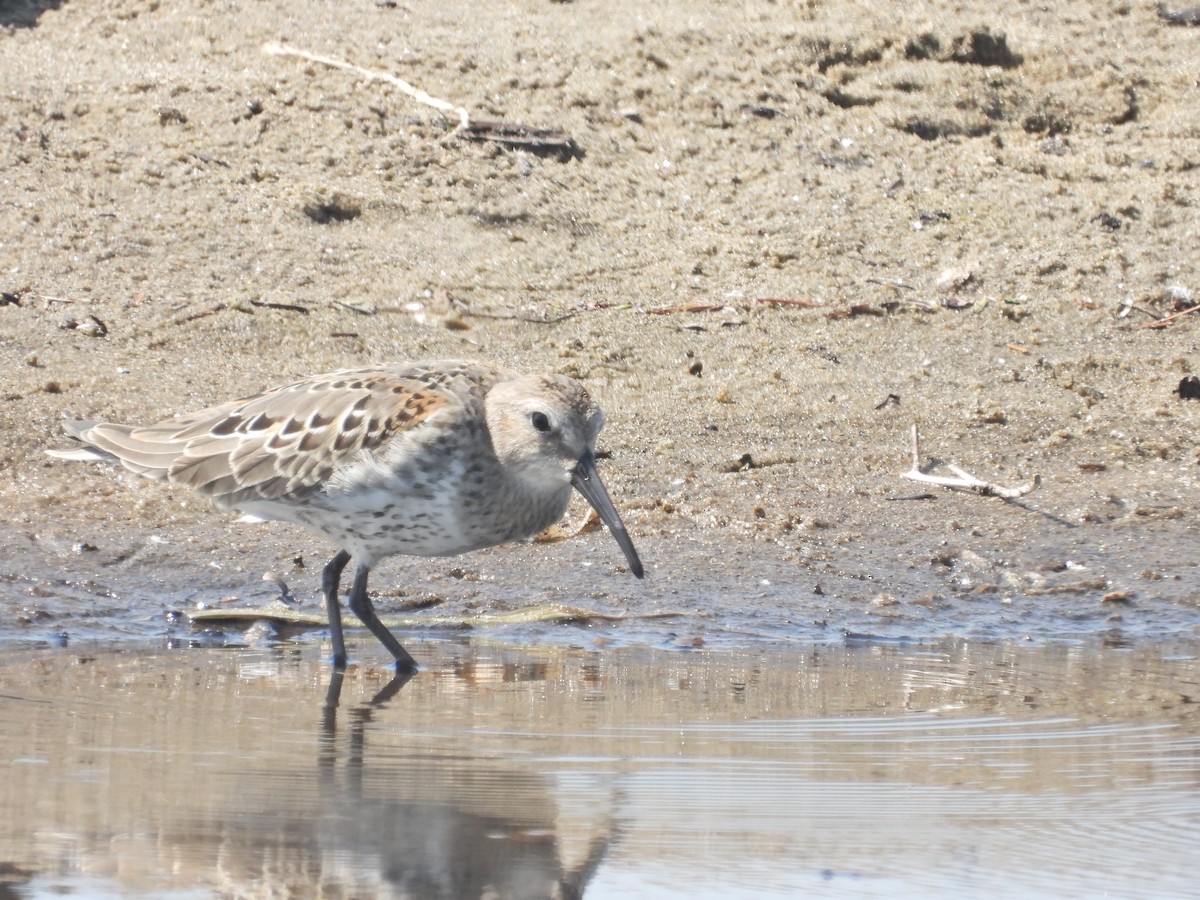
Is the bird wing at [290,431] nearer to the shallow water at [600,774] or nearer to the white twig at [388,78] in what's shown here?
the shallow water at [600,774]

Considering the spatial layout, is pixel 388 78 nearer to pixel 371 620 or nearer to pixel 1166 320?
pixel 1166 320

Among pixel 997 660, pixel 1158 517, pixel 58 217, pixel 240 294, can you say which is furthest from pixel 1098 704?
pixel 58 217

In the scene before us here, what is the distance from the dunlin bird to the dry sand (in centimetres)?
57

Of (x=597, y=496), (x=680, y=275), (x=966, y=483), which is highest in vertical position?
(x=680, y=275)

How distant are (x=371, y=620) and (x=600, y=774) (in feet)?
6.98

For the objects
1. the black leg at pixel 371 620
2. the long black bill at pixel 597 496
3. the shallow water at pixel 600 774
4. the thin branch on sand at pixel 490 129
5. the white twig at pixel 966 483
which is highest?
the thin branch on sand at pixel 490 129

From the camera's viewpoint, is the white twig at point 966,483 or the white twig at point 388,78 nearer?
the white twig at point 966,483

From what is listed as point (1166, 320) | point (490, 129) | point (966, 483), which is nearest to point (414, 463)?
point (966, 483)

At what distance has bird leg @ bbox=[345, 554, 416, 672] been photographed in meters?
6.66

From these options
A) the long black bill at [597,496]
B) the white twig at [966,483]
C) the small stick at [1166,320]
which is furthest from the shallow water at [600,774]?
the small stick at [1166,320]

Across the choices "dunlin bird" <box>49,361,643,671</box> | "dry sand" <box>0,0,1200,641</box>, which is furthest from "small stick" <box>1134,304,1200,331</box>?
"dunlin bird" <box>49,361,643,671</box>

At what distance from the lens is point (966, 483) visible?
833 centimetres

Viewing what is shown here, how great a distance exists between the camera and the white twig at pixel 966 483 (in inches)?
326

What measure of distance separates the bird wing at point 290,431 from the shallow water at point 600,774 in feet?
2.38
